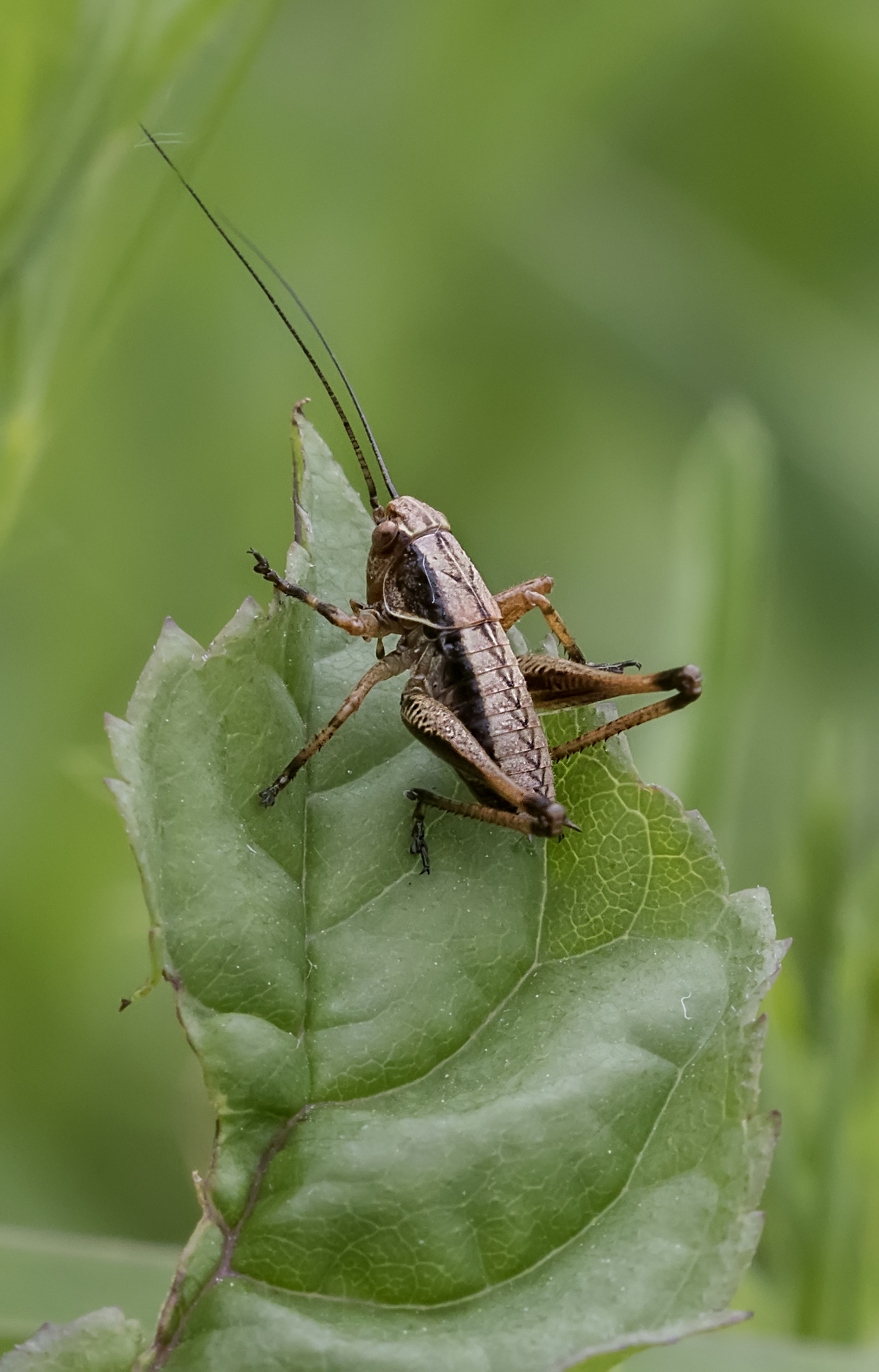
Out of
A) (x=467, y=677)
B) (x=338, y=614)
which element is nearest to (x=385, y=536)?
(x=467, y=677)

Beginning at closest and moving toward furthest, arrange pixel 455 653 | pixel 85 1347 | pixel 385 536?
pixel 85 1347
pixel 455 653
pixel 385 536

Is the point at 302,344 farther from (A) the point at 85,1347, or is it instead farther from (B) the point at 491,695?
(A) the point at 85,1347

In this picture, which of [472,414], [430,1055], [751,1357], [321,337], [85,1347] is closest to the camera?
[85,1347]

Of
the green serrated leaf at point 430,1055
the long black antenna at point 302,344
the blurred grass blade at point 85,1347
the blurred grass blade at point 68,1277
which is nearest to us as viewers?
the blurred grass blade at point 85,1347

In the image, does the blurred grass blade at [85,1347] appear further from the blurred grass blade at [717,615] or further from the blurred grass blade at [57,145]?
the blurred grass blade at [717,615]

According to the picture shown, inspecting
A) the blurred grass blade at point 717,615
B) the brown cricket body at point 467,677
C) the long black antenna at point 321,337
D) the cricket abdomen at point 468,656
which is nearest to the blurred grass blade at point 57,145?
the brown cricket body at point 467,677

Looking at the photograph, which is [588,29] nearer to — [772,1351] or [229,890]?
[229,890]

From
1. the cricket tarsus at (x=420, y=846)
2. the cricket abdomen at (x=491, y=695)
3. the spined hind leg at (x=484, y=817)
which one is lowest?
the cricket tarsus at (x=420, y=846)
